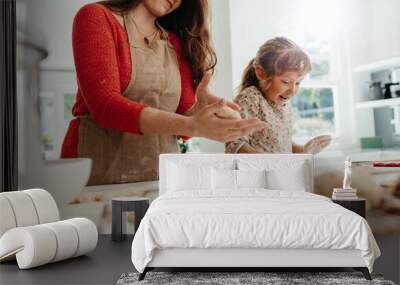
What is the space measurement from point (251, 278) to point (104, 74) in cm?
309

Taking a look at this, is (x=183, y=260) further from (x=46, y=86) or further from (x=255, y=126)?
(x=46, y=86)

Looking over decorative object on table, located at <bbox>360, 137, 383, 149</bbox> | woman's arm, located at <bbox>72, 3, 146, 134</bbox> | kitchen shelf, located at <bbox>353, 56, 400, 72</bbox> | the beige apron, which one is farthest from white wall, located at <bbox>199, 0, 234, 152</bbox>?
decorative object on table, located at <bbox>360, 137, 383, 149</bbox>

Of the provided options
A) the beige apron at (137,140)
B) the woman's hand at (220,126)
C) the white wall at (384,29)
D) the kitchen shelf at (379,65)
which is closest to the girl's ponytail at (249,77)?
the woman's hand at (220,126)

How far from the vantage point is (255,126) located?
6230 millimetres

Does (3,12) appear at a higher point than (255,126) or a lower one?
higher

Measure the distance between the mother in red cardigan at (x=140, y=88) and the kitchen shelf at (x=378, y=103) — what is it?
1.20m

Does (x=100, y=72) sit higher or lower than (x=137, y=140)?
higher

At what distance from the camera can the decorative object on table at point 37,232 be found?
4359 millimetres

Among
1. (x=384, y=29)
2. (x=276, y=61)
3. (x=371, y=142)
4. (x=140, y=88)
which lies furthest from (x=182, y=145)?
(x=384, y=29)

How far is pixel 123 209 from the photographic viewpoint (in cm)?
563

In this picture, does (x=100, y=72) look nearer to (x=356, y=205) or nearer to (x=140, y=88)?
(x=140, y=88)

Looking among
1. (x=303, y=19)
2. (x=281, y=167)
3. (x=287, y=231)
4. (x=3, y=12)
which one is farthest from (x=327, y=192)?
(x=3, y=12)

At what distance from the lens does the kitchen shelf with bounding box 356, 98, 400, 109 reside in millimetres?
6184

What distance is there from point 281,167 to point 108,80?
217 cm
